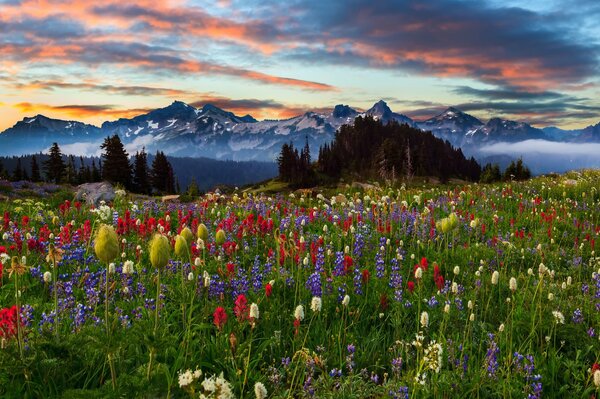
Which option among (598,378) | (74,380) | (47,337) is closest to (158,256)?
(47,337)

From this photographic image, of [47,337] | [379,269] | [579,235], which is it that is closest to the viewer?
[47,337]

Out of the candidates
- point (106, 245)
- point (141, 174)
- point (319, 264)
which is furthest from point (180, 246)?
point (141, 174)

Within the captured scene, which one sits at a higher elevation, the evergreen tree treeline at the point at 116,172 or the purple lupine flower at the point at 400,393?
the evergreen tree treeline at the point at 116,172

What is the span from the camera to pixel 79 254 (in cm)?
627

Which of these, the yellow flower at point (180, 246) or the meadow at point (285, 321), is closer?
the meadow at point (285, 321)

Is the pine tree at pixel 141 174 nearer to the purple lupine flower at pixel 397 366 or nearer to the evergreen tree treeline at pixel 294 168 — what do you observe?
the evergreen tree treeline at pixel 294 168

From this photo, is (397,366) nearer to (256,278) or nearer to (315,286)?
(315,286)

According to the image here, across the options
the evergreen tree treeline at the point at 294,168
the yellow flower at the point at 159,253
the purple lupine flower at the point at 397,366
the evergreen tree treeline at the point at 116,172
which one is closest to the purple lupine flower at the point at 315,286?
the purple lupine flower at the point at 397,366

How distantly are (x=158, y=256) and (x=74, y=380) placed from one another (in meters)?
1.45

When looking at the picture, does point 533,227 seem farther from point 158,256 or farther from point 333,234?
point 158,256

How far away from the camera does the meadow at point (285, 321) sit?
3.32 metres

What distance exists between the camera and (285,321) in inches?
202

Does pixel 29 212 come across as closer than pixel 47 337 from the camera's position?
No

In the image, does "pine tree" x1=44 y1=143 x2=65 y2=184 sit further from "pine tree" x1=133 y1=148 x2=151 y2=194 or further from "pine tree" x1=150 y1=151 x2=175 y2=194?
"pine tree" x1=150 y1=151 x2=175 y2=194
